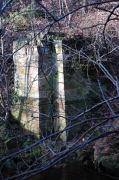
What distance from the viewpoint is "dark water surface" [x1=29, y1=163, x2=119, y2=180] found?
809 centimetres

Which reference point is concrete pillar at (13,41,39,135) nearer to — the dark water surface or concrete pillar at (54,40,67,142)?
concrete pillar at (54,40,67,142)

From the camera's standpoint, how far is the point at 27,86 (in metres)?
10.6

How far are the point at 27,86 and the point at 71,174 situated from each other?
3.22 metres

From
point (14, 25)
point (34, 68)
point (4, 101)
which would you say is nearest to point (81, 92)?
point (34, 68)

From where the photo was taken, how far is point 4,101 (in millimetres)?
10664

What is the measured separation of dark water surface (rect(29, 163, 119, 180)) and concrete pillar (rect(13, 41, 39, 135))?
6.68 ft

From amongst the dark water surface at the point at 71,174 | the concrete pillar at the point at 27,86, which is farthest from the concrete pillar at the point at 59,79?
the dark water surface at the point at 71,174

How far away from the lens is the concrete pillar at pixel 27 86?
34.4 ft

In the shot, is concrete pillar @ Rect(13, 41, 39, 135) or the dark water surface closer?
the dark water surface

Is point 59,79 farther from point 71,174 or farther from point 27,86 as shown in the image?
point 71,174

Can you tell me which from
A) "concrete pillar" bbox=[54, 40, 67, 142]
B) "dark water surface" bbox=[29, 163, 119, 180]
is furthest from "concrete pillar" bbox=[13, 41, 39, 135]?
"dark water surface" bbox=[29, 163, 119, 180]

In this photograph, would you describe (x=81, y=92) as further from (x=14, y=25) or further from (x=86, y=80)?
(x=14, y=25)

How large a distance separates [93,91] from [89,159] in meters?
2.27

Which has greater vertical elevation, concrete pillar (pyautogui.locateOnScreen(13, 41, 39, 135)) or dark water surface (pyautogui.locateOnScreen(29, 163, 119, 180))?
concrete pillar (pyautogui.locateOnScreen(13, 41, 39, 135))
